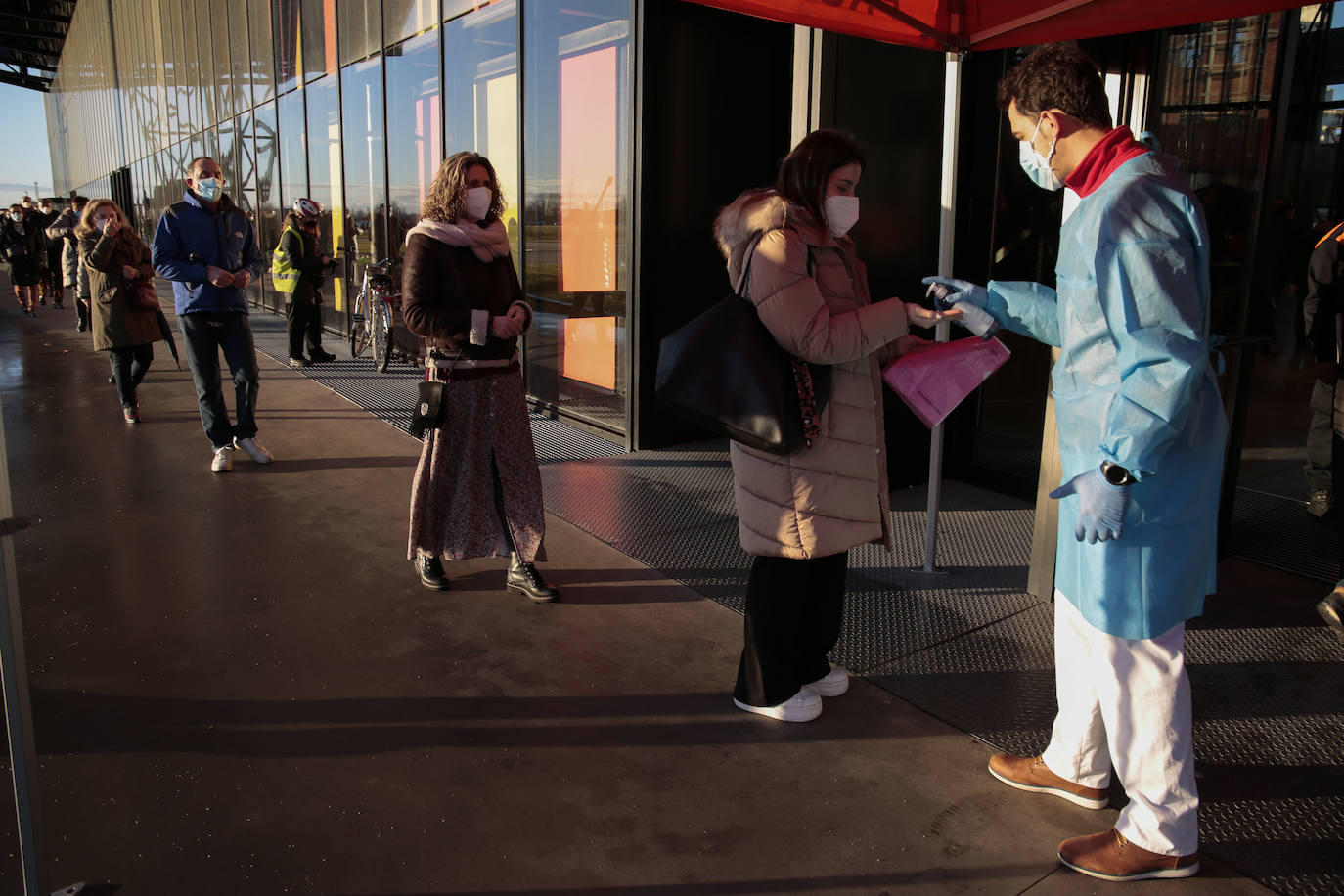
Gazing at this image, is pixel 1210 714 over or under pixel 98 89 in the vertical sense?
under

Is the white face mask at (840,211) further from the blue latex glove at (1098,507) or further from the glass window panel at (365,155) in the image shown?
the glass window panel at (365,155)

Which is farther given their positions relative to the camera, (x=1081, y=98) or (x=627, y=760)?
(x=627, y=760)

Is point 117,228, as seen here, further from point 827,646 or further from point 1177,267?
point 1177,267

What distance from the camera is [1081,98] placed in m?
2.25

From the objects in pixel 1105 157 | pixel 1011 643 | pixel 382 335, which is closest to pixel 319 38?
pixel 382 335

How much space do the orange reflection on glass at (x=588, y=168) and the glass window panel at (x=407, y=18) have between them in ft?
9.73

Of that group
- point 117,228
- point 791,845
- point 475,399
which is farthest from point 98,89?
point 791,845

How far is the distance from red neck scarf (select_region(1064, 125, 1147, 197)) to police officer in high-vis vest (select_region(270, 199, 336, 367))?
939 centimetres

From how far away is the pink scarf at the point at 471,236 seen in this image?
386 centimetres

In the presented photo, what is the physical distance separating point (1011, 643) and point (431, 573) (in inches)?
95.9

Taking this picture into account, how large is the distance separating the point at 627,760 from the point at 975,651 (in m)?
1.47

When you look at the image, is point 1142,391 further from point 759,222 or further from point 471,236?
point 471,236

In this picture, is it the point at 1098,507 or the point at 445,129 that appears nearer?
the point at 1098,507

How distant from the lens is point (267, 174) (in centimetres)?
1623
